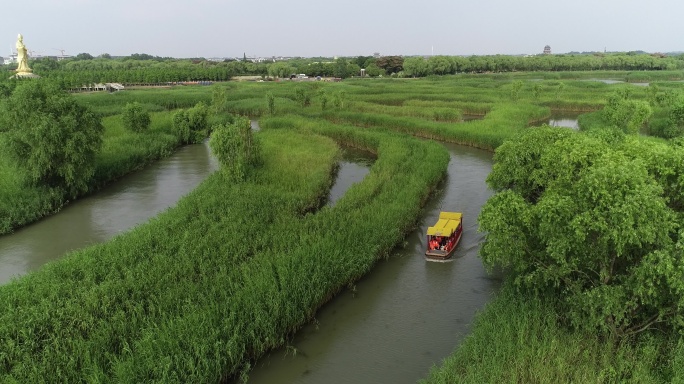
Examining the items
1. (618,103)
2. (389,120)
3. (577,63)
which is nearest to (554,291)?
(618,103)

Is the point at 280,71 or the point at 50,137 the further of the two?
the point at 280,71

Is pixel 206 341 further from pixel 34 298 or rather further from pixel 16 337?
pixel 34 298

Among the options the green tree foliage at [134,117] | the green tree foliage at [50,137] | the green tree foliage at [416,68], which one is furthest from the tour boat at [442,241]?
the green tree foliage at [416,68]

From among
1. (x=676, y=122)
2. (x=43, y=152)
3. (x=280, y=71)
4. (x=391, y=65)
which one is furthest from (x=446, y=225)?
(x=391, y=65)

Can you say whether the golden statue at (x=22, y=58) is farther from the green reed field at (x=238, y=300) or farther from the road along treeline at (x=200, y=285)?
the road along treeline at (x=200, y=285)

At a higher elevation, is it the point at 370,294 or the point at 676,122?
the point at 676,122

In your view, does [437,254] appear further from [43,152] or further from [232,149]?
[43,152]
